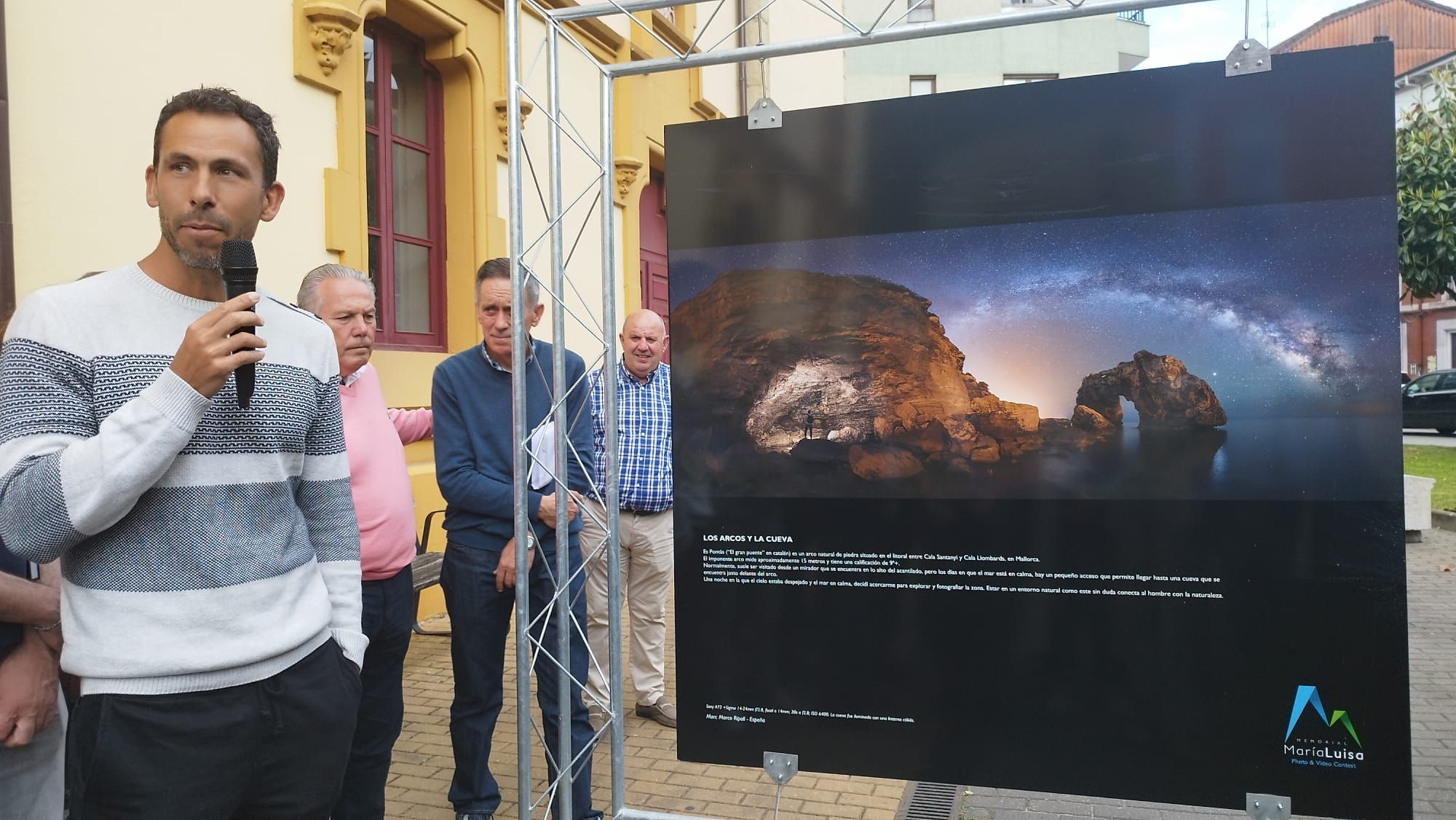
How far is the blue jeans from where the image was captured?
3740 mm

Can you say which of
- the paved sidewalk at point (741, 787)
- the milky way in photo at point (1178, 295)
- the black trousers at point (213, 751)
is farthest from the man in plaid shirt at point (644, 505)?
the black trousers at point (213, 751)

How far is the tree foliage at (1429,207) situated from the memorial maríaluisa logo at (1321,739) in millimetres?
14126

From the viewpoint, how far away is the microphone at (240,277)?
1869 millimetres

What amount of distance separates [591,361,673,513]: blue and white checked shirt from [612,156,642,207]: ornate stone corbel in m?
5.28

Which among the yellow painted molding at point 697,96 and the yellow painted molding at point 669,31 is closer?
the yellow painted molding at point 669,31

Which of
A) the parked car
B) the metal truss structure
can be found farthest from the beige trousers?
the parked car

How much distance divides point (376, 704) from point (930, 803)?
227 centimetres

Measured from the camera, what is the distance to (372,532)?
134 inches

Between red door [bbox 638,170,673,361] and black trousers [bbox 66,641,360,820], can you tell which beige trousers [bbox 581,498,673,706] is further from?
red door [bbox 638,170,673,361]

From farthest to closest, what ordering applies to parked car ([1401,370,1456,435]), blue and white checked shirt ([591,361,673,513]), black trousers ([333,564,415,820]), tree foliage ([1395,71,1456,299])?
parked car ([1401,370,1456,435]), tree foliage ([1395,71,1456,299]), blue and white checked shirt ([591,361,673,513]), black trousers ([333,564,415,820])

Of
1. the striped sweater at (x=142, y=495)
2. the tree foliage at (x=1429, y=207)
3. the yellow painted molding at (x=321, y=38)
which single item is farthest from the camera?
the tree foliage at (x=1429, y=207)

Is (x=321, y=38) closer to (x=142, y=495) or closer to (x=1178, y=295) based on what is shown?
(x=142, y=495)

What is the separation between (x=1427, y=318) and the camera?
1467 inches

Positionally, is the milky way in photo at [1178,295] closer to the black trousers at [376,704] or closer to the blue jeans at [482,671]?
the blue jeans at [482,671]
